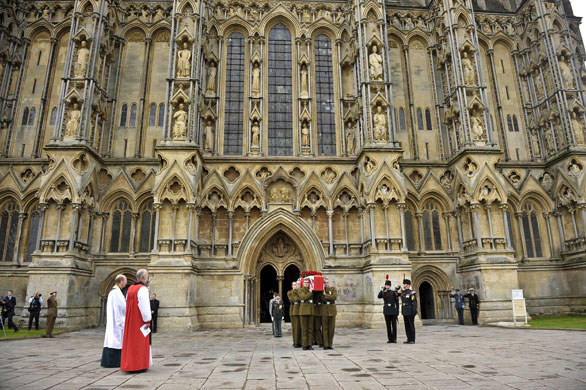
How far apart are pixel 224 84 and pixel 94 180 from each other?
353 inches

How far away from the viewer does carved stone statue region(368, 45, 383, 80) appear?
71.2 feet

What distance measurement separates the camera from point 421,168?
22875 millimetres

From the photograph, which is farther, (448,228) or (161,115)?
(161,115)

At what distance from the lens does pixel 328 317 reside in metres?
10.8

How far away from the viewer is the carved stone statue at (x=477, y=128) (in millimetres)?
21625

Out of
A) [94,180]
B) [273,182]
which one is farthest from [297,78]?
[94,180]

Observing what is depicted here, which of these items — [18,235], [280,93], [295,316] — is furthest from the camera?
[280,93]

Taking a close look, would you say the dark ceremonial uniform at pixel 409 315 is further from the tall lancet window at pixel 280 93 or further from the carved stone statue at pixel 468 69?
the carved stone statue at pixel 468 69

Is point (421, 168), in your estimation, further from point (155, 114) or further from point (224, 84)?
point (155, 114)

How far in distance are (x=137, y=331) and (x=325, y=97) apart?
1913 cm

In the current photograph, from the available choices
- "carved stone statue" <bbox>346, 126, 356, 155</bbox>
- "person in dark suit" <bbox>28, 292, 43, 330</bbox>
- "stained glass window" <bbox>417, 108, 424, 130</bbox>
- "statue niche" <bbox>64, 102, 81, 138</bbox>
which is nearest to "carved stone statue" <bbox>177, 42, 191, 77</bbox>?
"statue niche" <bbox>64, 102, 81, 138</bbox>

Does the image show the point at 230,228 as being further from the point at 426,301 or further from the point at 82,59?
the point at 82,59

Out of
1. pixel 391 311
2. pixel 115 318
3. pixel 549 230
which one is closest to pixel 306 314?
pixel 391 311

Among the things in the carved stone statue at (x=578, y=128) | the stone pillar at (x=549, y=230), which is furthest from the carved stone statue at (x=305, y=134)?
the carved stone statue at (x=578, y=128)
